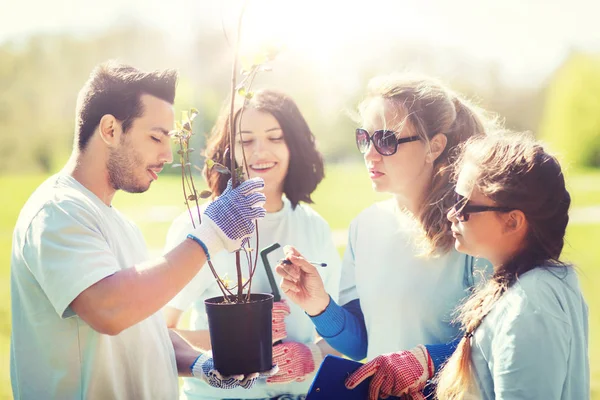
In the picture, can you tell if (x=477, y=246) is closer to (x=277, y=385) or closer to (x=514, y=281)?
(x=514, y=281)

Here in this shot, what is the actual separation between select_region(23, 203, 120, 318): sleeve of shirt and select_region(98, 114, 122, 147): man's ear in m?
0.28

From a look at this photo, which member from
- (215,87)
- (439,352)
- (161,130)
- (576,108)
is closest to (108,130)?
(161,130)

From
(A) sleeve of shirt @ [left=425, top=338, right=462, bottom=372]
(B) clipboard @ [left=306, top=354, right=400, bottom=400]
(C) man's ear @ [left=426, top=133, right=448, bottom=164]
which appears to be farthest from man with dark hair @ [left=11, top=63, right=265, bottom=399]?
(C) man's ear @ [left=426, top=133, right=448, bottom=164]

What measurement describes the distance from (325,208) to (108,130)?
29549 mm

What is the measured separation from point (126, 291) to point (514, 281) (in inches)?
40.6

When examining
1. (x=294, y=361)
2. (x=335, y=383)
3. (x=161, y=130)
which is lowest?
(x=294, y=361)

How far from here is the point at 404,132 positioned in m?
2.13

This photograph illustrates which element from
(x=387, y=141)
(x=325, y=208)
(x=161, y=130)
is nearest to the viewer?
(x=161, y=130)

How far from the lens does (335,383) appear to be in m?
1.80

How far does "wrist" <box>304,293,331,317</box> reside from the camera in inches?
84.4

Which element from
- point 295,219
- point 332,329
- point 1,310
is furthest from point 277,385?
point 1,310

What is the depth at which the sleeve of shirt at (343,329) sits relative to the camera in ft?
7.10

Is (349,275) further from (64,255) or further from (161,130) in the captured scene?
(64,255)

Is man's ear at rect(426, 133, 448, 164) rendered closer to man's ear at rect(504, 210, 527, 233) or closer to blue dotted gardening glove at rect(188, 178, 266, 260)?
man's ear at rect(504, 210, 527, 233)
